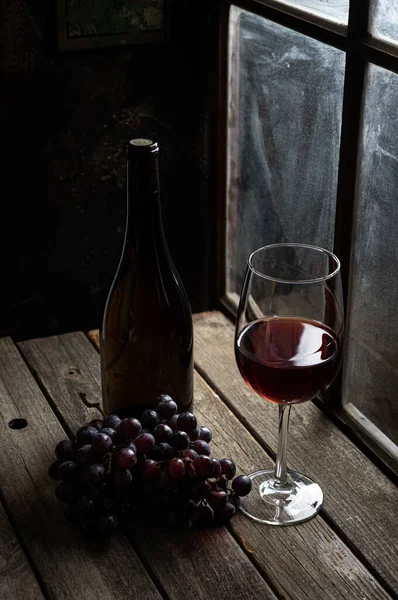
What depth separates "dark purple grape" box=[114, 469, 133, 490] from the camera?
3.79 ft

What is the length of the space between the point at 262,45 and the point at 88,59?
0.34 m

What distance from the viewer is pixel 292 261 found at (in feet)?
4.30

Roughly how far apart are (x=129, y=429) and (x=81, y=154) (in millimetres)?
787

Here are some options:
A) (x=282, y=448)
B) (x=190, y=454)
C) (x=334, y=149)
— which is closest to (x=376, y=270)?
(x=334, y=149)

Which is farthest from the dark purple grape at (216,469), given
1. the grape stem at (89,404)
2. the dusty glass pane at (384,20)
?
the dusty glass pane at (384,20)

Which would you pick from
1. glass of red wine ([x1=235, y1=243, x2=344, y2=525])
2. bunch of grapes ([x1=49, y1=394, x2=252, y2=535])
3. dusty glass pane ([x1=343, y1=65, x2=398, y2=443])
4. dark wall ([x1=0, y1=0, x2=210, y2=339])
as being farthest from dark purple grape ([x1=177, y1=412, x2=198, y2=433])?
dark wall ([x1=0, y1=0, x2=210, y2=339])

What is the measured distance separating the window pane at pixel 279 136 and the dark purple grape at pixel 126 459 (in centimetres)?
56

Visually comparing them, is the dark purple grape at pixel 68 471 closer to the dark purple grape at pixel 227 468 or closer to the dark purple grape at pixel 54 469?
the dark purple grape at pixel 54 469

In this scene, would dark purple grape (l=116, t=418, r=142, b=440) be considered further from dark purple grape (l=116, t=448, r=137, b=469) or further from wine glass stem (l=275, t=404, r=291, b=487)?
wine glass stem (l=275, t=404, r=291, b=487)

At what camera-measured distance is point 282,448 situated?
1.24 metres

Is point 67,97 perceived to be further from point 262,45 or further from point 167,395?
point 167,395

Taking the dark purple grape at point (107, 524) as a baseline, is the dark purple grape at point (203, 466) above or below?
above

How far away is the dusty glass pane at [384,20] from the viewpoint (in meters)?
1.25

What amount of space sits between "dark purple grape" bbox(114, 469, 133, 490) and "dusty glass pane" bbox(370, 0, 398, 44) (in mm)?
682
